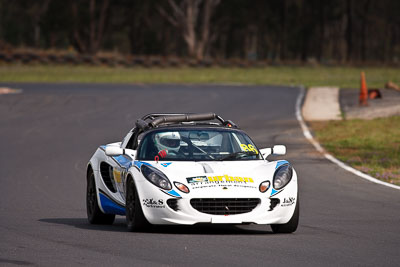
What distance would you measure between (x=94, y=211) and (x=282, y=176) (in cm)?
261

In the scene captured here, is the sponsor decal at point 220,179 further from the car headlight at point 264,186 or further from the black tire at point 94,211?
the black tire at point 94,211

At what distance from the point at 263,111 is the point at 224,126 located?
2186 centimetres

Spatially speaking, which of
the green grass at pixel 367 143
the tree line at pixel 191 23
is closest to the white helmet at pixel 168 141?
the green grass at pixel 367 143

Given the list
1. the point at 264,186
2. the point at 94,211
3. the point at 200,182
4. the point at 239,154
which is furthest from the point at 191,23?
the point at 200,182

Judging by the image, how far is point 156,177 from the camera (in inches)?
396

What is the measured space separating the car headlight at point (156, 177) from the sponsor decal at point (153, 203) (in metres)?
0.15

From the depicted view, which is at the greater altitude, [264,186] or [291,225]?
[264,186]

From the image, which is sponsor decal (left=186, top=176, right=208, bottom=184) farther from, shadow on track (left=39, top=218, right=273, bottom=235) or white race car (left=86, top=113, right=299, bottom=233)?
shadow on track (left=39, top=218, right=273, bottom=235)

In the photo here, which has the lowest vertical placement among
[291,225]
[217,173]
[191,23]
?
[191,23]

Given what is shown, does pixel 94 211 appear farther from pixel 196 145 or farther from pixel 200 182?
pixel 200 182

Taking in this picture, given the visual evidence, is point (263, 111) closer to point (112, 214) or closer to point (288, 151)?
point (288, 151)

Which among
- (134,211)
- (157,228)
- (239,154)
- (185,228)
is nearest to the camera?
(134,211)

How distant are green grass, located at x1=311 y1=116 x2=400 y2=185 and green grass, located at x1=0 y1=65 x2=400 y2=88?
1860cm

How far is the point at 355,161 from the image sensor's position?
66.9 ft
